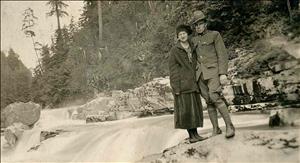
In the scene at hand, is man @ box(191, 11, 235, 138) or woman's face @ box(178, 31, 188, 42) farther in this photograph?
woman's face @ box(178, 31, 188, 42)

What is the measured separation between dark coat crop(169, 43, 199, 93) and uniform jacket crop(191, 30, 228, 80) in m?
0.08

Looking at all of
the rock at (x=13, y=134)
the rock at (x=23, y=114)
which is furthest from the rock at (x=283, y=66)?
the rock at (x=23, y=114)

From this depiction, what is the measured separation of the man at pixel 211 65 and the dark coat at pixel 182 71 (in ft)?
0.24

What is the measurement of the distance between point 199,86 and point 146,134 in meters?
3.28

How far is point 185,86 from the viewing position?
5.53 metres

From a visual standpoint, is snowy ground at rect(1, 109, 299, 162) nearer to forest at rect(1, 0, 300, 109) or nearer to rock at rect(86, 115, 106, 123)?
rock at rect(86, 115, 106, 123)

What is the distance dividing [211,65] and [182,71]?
0.37 metres

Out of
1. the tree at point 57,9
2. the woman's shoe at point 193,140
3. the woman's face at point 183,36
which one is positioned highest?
the tree at point 57,9

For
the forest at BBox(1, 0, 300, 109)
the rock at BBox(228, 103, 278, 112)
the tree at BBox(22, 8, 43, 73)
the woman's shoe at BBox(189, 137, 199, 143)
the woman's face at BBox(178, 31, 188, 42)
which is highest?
the tree at BBox(22, 8, 43, 73)

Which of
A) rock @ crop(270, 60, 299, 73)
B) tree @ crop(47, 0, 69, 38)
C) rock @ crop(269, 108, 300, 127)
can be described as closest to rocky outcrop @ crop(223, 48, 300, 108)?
rock @ crop(270, 60, 299, 73)

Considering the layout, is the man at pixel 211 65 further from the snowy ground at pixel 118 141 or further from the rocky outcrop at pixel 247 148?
the snowy ground at pixel 118 141

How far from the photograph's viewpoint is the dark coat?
217 inches

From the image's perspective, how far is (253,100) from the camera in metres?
9.41

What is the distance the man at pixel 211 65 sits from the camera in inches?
209
